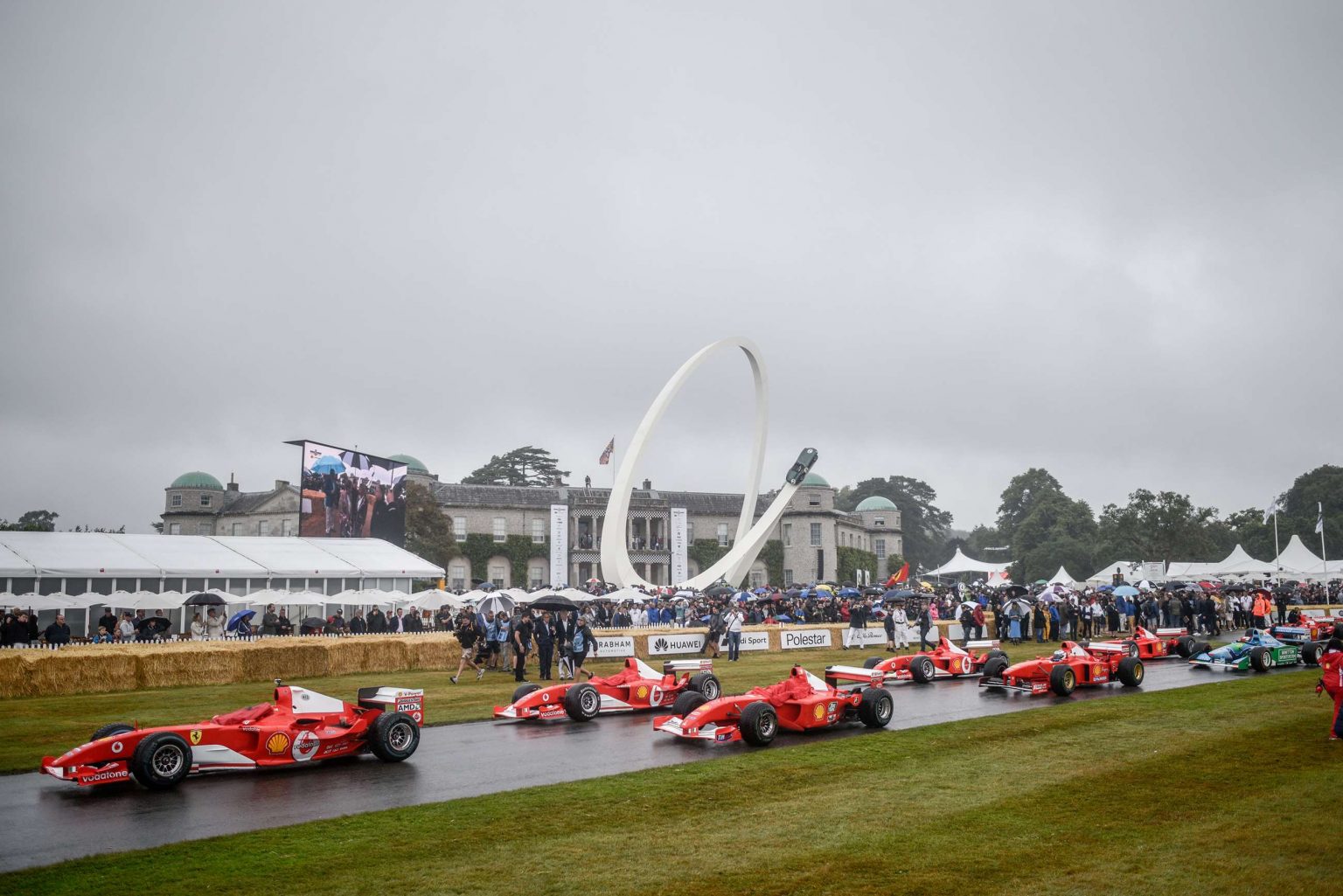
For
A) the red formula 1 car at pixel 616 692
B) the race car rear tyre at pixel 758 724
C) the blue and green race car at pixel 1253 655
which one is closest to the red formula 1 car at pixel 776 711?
the race car rear tyre at pixel 758 724

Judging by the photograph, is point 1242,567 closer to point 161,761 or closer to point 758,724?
point 758,724

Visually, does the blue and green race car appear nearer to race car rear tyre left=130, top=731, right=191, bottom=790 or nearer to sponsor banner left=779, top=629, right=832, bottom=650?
sponsor banner left=779, top=629, right=832, bottom=650

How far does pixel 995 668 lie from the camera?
24312mm

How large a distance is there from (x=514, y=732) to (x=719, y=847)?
9.50m

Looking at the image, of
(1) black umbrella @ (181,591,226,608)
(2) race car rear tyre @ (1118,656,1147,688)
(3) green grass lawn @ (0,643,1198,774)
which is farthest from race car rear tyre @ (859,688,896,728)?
(1) black umbrella @ (181,591,226,608)

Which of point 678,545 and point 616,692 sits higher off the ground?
point 678,545

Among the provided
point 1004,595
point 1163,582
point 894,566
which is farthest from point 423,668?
point 894,566

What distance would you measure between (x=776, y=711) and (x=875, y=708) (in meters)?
2.15

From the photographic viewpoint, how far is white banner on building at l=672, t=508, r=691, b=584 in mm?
88062

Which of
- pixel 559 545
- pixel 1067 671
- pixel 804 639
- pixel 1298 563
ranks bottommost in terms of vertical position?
pixel 804 639

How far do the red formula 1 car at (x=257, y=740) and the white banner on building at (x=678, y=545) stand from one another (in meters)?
71.3

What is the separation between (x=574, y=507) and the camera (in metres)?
94.3

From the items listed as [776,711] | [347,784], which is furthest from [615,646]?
[347,784]

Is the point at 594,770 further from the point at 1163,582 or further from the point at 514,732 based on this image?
the point at 1163,582
